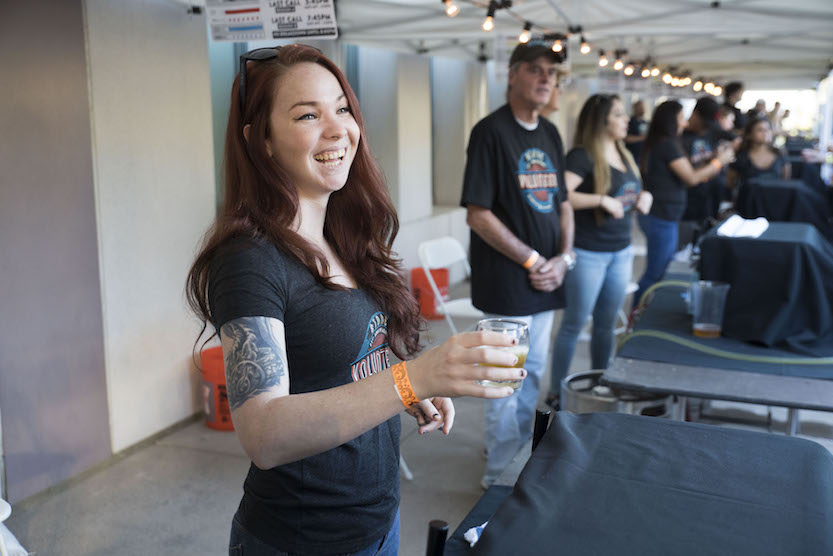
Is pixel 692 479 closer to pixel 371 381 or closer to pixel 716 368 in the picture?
pixel 371 381

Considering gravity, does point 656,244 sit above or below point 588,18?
below

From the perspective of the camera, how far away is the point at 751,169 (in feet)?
21.4

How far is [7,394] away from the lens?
3145 millimetres

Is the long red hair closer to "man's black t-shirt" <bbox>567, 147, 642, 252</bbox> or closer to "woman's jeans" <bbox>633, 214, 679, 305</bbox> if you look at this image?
"man's black t-shirt" <bbox>567, 147, 642, 252</bbox>

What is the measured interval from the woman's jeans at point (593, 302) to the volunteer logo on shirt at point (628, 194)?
0.74ft

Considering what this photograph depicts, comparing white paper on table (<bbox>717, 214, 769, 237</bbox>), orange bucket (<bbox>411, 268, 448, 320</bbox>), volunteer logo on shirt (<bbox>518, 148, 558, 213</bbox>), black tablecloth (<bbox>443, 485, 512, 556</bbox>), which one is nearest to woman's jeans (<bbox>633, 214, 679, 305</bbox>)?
orange bucket (<bbox>411, 268, 448, 320</bbox>)

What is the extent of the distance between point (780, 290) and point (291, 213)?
85.0 inches

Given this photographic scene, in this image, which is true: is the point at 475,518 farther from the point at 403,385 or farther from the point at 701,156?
the point at 701,156

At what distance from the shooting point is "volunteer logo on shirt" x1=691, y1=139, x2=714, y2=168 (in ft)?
20.1

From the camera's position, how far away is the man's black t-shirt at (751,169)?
21.1ft

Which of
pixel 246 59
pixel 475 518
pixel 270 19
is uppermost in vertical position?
pixel 270 19

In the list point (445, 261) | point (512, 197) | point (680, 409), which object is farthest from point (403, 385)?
point (445, 261)

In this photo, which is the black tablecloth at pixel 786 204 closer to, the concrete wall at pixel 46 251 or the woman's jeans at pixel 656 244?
the woman's jeans at pixel 656 244

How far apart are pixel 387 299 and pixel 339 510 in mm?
375
